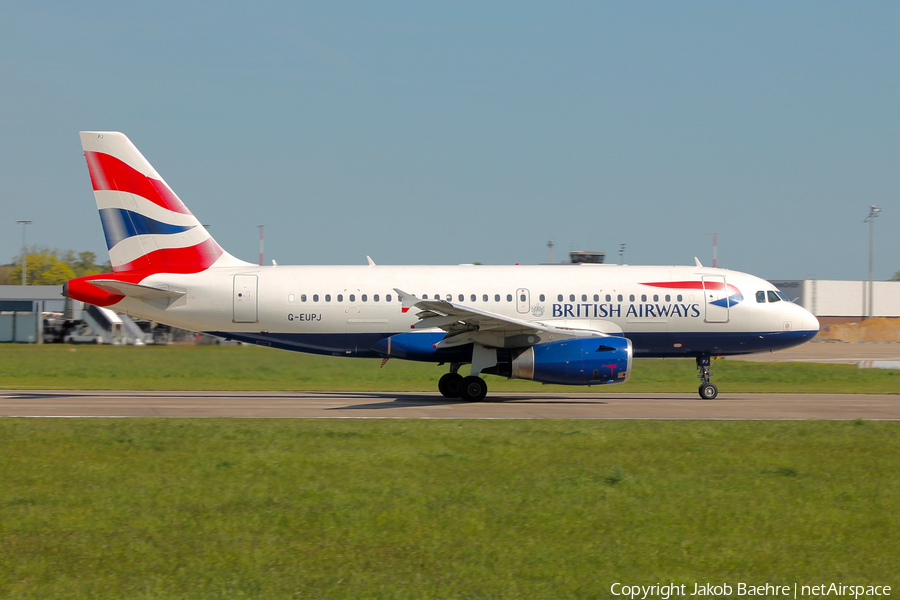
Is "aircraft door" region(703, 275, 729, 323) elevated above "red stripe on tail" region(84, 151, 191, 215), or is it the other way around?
"red stripe on tail" region(84, 151, 191, 215)

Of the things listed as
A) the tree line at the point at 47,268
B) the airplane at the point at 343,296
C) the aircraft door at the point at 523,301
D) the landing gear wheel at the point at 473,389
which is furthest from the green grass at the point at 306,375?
the tree line at the point at 47,268

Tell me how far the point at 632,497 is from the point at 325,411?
33.0ft

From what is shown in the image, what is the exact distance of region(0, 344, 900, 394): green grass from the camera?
92.5ft

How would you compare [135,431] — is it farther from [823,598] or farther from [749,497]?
[823,598]

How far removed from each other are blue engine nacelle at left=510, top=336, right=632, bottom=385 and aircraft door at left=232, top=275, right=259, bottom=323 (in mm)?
7128

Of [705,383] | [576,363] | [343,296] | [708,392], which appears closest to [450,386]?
[343,296]

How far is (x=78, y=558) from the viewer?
7359 millimetres

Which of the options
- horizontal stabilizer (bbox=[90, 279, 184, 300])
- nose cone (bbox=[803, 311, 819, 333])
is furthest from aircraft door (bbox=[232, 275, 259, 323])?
nose cone (bbox=[803, 311, 819, 333])

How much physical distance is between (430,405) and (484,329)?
2.27 meters

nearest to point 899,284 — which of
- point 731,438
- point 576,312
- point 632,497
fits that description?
point 576,312

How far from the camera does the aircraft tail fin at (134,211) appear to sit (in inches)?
883

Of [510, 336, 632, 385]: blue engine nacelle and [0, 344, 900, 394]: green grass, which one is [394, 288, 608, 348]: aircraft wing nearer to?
[510, 336, 632, 385]: blue engine nacelle

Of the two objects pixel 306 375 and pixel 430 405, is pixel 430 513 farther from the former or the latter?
pixel 306 375

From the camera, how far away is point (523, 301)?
22406 mm
